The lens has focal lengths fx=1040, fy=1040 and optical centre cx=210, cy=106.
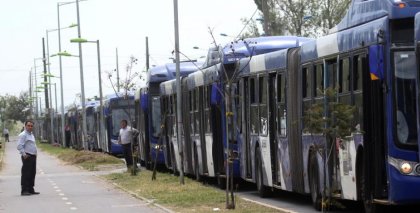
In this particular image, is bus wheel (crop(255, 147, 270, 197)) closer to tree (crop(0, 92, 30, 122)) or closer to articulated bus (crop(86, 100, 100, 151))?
articulated bus (crop(86, 100, 100, 151))

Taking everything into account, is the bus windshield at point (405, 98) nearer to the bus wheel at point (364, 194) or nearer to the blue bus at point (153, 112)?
the bus wheel at point (364, 194)

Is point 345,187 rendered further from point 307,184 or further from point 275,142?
point 275,142

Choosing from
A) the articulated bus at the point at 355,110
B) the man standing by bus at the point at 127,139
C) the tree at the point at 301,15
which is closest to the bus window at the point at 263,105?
the articulated bus at the point at 355,110

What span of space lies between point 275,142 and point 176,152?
10.4m

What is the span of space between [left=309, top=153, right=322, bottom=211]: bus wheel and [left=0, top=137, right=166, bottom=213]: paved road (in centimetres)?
321

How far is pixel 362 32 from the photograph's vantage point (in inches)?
561

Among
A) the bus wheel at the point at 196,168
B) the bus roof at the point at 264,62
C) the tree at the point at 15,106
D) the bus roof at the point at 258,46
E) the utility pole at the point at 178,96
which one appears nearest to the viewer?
the bus roof at the point at 264,62

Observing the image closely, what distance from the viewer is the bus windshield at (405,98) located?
43.4 ft

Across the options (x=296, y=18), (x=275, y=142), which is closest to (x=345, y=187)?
(x=275, y=142)

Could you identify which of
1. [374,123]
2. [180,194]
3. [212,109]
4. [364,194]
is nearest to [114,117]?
[212,109]

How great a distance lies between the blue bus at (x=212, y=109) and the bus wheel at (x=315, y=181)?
344 cm

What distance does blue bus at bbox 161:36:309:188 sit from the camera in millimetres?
22734

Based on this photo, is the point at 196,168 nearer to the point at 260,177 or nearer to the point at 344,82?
the point at 260,177

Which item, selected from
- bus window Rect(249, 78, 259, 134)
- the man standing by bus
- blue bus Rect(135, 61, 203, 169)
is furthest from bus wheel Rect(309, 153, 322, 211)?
the man standing by bus
